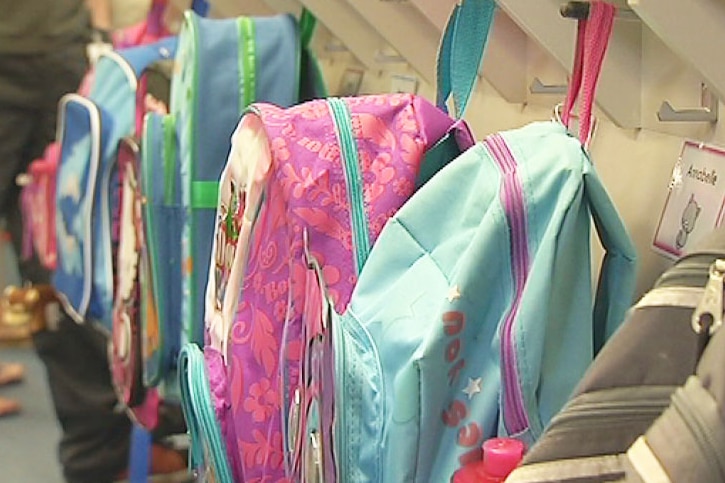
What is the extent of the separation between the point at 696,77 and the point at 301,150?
28cm

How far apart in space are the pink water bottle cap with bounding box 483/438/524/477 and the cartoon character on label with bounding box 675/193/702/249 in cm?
20

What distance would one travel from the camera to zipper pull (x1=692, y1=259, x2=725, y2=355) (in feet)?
1.15

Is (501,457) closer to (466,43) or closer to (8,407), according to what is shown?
(466,43)

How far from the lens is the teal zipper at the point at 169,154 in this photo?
3.65 feet

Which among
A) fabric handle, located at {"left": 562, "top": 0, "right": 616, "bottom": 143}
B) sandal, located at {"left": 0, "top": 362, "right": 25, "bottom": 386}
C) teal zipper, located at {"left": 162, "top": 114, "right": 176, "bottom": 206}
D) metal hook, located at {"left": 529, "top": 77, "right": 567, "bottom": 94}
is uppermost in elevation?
fabric handle, located at {"left": 562, "top": 0, "right": 616, "bottom": 143}

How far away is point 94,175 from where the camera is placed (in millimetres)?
1295

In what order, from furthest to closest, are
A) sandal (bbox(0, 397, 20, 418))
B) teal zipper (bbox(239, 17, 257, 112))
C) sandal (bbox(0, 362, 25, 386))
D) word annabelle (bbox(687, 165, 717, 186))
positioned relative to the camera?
sandal (bbox(0, 362, 25, 386)), sandal (bbox(0, 397, 20, 418)), teal zipper (bbox(239, 17, 257, 112)), word annabelle (bbox(687, 165, 717, 186))

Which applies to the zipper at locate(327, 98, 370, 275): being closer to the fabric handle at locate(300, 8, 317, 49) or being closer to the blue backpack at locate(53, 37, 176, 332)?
the fabric handle at locate(300, 8, 317, 49)

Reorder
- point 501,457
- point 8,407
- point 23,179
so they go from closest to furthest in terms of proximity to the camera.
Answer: point 501,457, point 23,179, point 8,407

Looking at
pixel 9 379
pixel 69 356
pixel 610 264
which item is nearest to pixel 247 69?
pixel 610 264

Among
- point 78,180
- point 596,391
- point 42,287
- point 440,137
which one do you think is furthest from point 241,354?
point 42,287

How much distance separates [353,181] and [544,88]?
18 cm

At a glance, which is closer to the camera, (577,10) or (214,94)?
(577,10)

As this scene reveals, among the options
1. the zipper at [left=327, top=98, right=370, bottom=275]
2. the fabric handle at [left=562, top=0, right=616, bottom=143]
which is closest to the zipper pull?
the fabric handle at [left=562, top=0, right=616, bottom=143]
